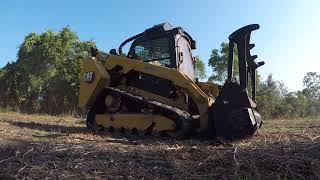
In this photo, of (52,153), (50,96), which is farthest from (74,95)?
(52,153)

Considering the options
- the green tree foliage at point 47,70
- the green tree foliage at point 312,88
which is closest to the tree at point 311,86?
the green tree foliage at point 312,88

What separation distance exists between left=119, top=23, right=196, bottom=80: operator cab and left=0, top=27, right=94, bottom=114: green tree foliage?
56.1 feet

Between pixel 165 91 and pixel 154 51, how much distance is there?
114cm

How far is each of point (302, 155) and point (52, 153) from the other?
110 inches

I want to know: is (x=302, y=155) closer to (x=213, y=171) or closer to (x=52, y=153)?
(x=213, y=171)

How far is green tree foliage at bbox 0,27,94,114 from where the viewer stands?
28.6 metres

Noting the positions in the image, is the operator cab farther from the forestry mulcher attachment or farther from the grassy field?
the grassy field

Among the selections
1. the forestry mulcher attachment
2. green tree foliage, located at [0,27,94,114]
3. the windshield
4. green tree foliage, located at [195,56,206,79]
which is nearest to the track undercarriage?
the forestry mulcher attachment

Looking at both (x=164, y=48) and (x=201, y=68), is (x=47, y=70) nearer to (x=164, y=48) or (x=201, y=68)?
(x=201, y=68)

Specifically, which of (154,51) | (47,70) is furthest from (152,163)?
(47,70)

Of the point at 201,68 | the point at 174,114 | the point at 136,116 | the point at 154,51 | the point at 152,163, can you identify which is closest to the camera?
the point at 152,163

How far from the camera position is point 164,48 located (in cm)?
1026

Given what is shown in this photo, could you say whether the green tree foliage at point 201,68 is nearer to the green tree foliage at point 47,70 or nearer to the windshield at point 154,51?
the green tree foliage at point 47,70

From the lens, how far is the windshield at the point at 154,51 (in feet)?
33.5
